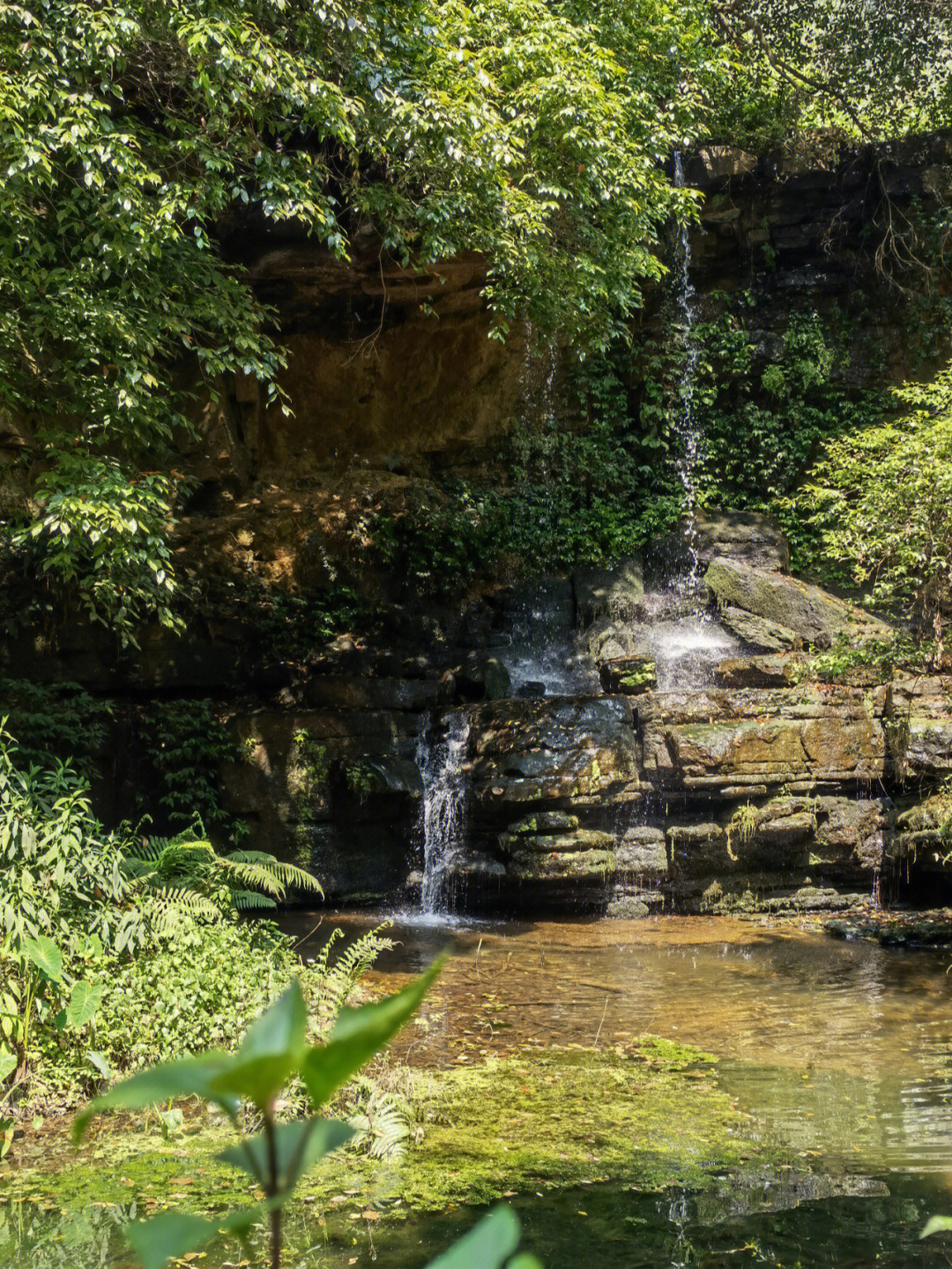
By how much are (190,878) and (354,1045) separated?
599 centimetres

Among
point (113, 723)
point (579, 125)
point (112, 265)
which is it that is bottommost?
point (113, 723)

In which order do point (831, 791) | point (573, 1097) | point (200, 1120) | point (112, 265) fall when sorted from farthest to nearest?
point (831, 791) < point (112, 265) < point (573, 1097) < point (200, 1120)

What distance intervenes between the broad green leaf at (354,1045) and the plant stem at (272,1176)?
36 mm

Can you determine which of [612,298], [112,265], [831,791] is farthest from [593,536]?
[112,265]

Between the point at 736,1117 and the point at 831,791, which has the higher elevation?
the point at 831,791

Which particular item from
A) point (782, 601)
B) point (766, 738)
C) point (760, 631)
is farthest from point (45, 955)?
point (782, 601)

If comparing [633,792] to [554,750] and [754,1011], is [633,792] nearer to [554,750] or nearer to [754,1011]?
[554,750]

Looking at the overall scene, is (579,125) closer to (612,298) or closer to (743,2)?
(612,298)

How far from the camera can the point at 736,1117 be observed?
4.48 meters

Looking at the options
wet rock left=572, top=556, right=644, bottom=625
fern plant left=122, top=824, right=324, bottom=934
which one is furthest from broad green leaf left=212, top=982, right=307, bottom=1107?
wet rock left=572, top=556, right=644, bottom=625

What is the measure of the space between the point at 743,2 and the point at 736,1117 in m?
16.8

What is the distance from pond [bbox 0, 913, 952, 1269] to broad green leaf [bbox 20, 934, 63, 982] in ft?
3.11

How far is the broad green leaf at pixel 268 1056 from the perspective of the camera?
42 cm

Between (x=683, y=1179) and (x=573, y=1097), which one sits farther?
(x=573, y=1097)
